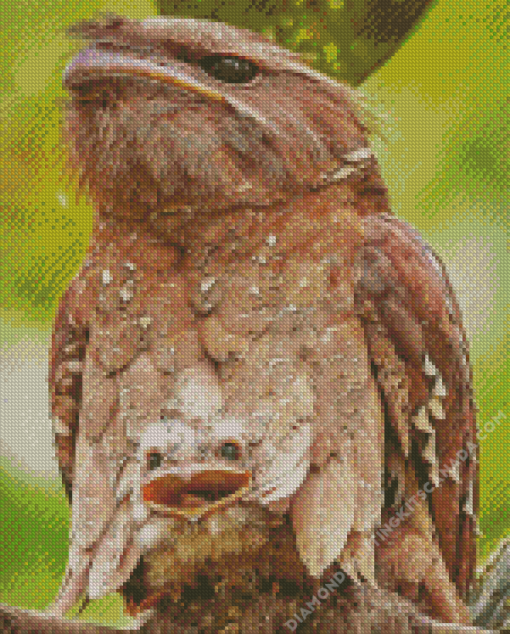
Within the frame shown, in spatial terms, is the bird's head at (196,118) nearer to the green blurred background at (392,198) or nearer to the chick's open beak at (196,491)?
the green blurred background at (392,198)

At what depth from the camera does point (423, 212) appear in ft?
4.99

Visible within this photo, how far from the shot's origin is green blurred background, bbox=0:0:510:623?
1.48 metres

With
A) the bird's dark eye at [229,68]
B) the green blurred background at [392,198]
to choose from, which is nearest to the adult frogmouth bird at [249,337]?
the bird's dark eye at [229,68]

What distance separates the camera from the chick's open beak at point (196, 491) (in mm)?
1157

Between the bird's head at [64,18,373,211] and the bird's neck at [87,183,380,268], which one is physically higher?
the bird's head at [64,18,373,211]

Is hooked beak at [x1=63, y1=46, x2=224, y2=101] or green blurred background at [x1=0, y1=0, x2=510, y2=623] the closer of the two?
hooked beak at [x1=63, y1=46, x2=224, y2=101]

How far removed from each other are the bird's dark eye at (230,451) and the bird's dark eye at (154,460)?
0.30 ft

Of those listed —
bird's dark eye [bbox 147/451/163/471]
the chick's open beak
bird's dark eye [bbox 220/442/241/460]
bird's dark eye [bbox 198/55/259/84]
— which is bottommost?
bird's dark eye [bbox 147/451/163/471]

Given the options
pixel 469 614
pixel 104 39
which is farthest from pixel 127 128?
pixel 469 614

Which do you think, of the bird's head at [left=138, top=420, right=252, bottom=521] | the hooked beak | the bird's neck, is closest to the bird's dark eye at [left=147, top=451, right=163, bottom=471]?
the bird's head at [left=138, top=420, right=252, bottom=521]

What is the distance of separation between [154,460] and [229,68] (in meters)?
0.60

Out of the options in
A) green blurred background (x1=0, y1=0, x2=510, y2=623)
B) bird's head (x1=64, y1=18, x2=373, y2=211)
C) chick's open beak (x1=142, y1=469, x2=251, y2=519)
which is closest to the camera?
chick's open beak (x1=142, y1=469, x2=251, y2=519)

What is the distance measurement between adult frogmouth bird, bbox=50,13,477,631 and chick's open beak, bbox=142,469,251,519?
0.03 meters

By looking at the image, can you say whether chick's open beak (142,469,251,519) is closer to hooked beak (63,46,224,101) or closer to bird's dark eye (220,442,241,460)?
bird's dark eye (220,442,241,460)
